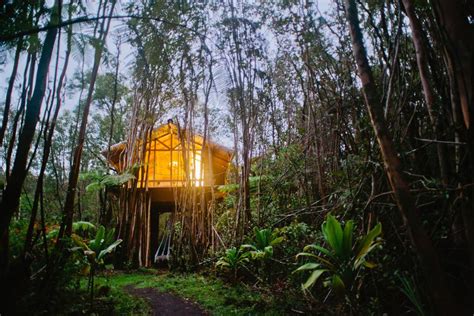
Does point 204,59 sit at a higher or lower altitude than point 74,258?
higher

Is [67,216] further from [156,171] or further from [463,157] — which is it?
[156,171]

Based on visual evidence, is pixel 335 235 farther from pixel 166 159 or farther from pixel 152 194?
pixel 166 159

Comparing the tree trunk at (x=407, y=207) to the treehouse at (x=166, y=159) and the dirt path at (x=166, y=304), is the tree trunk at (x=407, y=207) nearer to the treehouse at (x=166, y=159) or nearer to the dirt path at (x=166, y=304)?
the dirt path at (x=166, y=304)

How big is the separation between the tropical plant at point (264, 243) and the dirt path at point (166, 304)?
1022 millimetres

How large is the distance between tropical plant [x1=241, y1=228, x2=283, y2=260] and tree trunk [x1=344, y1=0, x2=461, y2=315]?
2288 millimetres

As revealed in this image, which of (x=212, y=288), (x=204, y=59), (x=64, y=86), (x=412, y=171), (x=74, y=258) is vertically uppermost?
(x=204, y=59)

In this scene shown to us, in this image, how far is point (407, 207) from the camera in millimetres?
1504

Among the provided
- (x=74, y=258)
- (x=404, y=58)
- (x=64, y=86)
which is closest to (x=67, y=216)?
(x=74, y=258)

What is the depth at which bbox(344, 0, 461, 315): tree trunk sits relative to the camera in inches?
54.9

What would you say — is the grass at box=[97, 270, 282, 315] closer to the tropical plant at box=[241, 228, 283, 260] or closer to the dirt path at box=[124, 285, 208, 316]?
the dirt path at box=[124, 285, 208, 316]

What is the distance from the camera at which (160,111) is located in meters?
6.14

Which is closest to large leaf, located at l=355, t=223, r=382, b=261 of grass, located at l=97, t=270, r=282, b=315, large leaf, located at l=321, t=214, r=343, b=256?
large leaf, located at l=321, t=214, r=343, b=256

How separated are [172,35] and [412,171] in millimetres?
3732

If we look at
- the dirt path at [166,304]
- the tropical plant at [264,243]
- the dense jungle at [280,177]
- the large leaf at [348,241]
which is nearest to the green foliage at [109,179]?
the dense jungle at [280,177]
